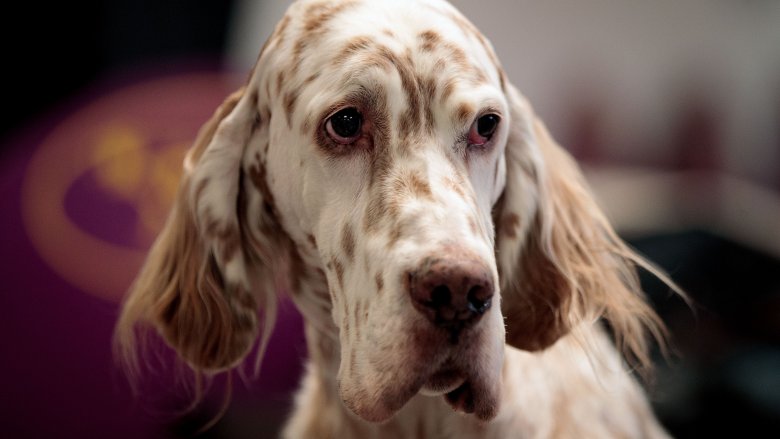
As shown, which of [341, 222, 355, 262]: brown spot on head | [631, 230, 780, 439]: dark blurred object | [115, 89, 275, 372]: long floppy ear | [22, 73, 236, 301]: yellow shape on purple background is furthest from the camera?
[22, 73, 236, 301]: yellow shape on purple background

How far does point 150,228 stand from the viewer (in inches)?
70.5

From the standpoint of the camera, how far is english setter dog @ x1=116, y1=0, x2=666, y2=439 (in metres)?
0.82

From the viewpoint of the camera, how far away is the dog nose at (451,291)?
2.47 feet

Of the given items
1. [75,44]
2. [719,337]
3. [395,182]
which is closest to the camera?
[395,182]

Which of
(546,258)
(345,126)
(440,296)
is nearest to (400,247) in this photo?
(440,296)

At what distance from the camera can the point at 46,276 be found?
1701 mm

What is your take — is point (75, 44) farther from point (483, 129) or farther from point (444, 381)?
point (444, 381)

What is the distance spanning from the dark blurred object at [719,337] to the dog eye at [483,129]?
2.65ft

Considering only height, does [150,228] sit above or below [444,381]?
below

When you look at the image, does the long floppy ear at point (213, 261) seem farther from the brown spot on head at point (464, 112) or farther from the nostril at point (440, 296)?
the nostril at point (440, 296)

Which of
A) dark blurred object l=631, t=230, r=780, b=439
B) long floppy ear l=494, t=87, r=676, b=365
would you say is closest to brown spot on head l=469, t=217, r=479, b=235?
long floppy ear l=494, t=87, r=676, b=365

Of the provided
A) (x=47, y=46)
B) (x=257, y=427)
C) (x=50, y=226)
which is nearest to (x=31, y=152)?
(x=50, y=226)

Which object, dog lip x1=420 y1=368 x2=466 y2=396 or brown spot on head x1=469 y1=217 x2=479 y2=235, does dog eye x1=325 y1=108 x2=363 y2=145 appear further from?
dog lip x1=420 y1=368 x2=466 y2=396

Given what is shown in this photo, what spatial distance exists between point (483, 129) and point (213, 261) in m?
0.42
